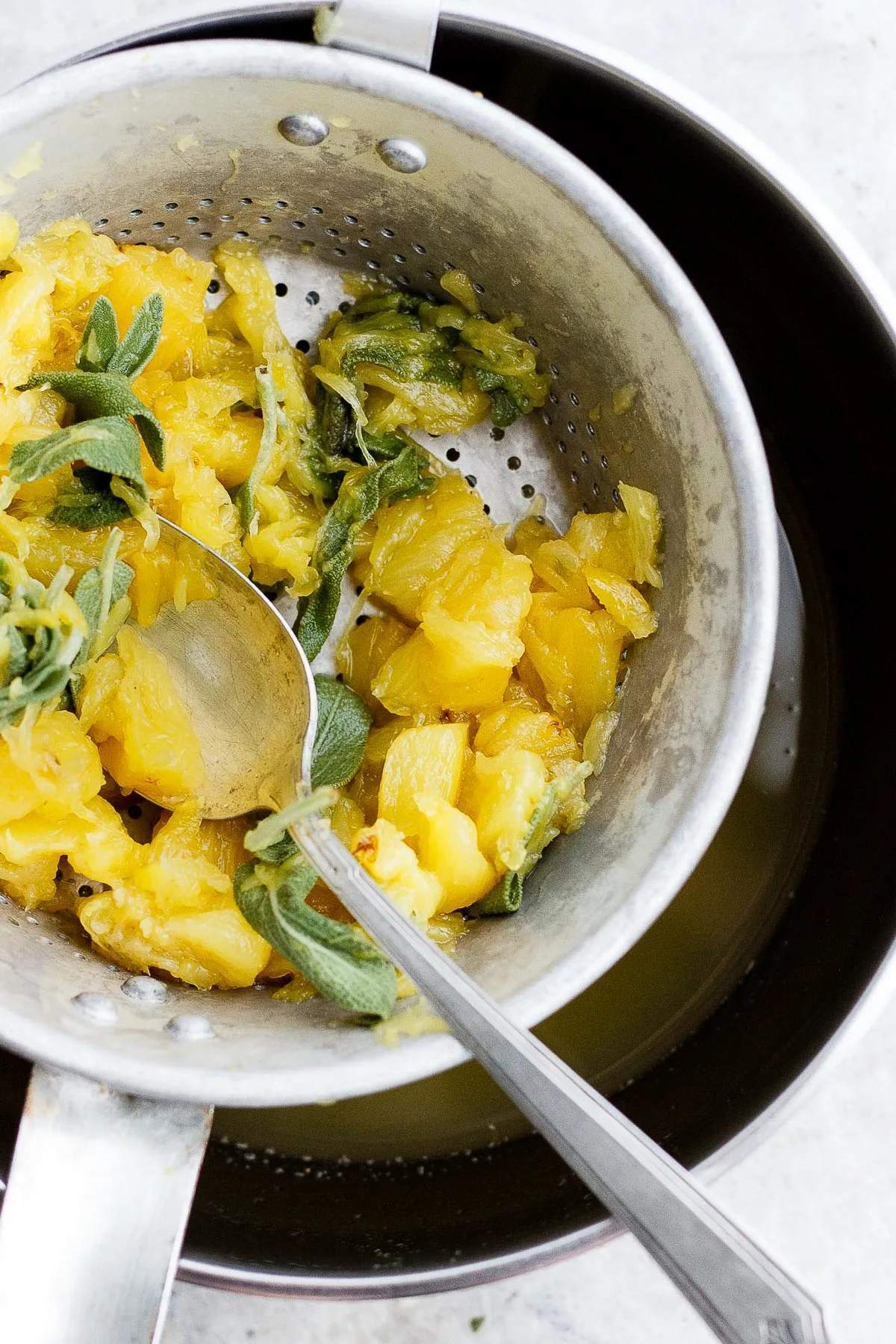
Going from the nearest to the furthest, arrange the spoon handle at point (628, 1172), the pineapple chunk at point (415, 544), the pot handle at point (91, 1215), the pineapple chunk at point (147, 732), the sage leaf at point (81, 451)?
1. the spoon handle at point (628, 1172)
2. the pot handle at point (91, 1215)
3. the sage leaf at point (81, 451)
4. the pineapple chunk at point (147, 732)
5. the pineapple chunk at point (415, 544)

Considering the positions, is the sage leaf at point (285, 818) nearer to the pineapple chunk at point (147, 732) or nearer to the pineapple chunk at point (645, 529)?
the pineapple chunk at point (147, 732)

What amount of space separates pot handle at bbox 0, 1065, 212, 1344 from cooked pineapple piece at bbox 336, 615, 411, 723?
Answer: 0.49 metres

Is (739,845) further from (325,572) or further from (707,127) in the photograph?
(707,127)

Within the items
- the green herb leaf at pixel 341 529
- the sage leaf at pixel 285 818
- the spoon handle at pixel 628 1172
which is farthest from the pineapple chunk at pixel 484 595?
the spoon handle at pixel 628 1172

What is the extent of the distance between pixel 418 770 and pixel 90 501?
0.42 metres

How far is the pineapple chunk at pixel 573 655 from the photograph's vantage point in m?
1.18

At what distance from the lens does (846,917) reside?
4.41ft

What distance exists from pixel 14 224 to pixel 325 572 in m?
0.46

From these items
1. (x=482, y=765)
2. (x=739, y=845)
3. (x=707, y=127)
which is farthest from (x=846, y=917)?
(x=707, y=127)

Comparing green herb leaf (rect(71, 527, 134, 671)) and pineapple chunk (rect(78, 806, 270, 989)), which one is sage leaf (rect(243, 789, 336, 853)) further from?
green herb leaf (rect(71, 527, 134, 671))

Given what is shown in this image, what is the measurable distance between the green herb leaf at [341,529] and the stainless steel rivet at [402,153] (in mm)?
288

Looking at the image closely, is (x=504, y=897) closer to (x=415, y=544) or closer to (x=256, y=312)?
(x=415, y=544)

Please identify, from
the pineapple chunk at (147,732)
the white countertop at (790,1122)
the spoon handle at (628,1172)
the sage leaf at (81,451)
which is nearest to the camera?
the spoon handle at (628,1172)

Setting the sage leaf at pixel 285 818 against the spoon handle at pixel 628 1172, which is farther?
the sage leaf at pixel 285 818
